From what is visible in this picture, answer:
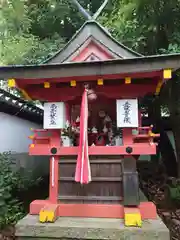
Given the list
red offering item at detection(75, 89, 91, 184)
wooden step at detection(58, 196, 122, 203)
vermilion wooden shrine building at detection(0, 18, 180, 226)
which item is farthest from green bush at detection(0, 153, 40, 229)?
red offering item at detection(75, 89, 91, 184)

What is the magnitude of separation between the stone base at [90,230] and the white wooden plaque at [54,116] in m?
1.64

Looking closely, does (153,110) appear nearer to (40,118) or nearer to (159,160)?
(159,160)

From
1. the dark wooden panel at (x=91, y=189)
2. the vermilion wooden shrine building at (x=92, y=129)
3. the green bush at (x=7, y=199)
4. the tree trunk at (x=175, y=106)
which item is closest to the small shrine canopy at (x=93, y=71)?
the vermilion wooden shrine building at (x=92, y=129)

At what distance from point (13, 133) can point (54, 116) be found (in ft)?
10.1

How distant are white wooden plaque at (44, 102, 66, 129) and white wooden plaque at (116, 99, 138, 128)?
1.03 m

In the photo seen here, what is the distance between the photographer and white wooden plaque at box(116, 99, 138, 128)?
4.00 metres

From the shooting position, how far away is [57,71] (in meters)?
3.78

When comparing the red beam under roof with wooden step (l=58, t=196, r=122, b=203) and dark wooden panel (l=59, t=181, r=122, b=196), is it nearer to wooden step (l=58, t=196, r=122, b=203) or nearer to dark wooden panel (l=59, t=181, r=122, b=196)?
dark wooden panel (l=59, t=181, r=122, b=196)

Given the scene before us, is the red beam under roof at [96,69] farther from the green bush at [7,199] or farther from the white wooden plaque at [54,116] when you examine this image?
the green bush at [7,199]

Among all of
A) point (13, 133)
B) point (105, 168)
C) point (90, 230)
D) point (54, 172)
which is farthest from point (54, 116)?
point (13, 133)

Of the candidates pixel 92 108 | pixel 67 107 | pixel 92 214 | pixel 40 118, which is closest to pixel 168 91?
pixel 92 108

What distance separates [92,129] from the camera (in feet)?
15.2

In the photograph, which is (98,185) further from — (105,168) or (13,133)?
(13,133)

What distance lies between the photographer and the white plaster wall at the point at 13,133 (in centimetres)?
623
